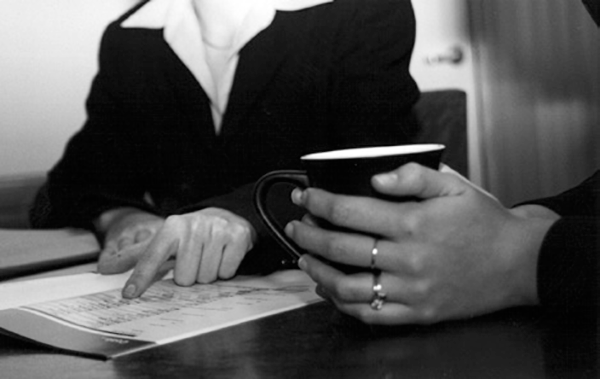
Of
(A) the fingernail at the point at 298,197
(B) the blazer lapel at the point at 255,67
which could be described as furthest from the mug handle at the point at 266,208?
(B) the blazer lapel at the point at 255,67

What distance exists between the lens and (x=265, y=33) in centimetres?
96

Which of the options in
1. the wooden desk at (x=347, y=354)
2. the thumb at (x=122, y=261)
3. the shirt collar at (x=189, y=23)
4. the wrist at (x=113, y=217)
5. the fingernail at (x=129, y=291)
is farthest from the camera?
the shirt collar at (x=189, y=23)

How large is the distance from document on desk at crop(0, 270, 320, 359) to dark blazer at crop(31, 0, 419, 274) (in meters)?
0.29

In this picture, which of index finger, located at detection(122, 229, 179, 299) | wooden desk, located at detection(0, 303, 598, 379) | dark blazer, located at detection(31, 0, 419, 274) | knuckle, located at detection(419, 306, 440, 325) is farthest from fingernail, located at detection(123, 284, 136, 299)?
dark blazer, located at detection(31, 0, 419, 274)

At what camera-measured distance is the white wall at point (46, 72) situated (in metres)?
0.92

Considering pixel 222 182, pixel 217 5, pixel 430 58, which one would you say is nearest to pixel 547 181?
pixel 430 58

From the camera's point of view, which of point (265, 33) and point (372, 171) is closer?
point (372, 171)

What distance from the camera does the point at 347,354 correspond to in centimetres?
33

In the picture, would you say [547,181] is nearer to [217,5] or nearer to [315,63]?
[315,63]

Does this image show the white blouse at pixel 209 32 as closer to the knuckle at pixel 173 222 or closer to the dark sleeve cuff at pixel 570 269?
the knuckle at pixel 173 222

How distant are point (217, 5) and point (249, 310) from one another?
610mm

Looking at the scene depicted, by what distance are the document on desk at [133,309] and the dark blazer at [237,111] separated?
291 mm

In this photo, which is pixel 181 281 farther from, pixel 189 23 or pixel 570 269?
pixel 189 23

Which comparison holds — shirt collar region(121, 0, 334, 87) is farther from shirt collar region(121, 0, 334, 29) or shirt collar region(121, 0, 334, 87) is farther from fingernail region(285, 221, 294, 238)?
fingernail region(285, 221, 294, 238)
